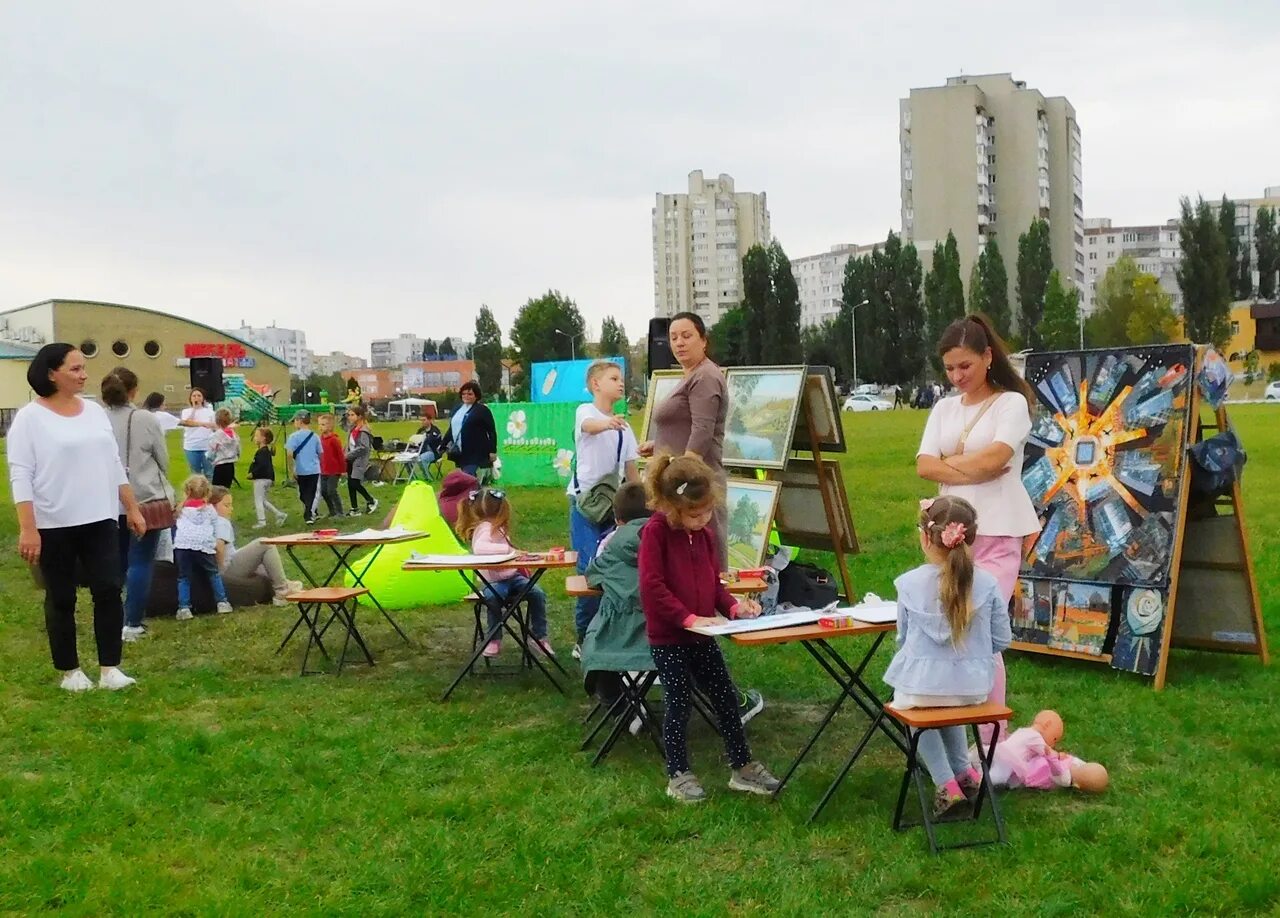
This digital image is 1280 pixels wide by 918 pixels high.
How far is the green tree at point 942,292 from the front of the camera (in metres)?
68.1

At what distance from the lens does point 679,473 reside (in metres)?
4.28

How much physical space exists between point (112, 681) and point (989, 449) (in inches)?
193

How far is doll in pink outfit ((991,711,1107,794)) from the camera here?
14.6ft

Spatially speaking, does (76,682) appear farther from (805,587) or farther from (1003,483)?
(1003,483)

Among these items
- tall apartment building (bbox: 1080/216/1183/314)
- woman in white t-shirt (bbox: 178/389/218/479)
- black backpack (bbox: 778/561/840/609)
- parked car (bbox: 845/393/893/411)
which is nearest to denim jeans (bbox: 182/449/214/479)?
woman in white t-shirt (bbox: 178/389/218/479)

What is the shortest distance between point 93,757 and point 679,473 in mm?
3047

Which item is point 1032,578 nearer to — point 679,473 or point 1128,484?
point 1128,484

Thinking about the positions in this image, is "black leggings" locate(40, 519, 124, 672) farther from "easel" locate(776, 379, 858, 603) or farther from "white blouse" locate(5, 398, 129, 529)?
"easel" locate(776, 379, 858, 603)

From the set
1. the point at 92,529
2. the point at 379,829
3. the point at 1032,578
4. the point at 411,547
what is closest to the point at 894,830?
the point at 379,829

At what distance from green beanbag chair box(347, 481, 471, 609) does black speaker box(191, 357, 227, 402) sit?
523 inches

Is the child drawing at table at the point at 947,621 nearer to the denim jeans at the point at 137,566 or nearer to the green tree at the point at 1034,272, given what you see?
the denim jeans at the point at 137,566

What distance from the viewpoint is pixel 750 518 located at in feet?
28.0

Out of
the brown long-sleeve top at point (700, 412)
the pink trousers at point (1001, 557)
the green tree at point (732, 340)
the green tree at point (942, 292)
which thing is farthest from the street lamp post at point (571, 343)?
the pink trousers at point (1001, 557)

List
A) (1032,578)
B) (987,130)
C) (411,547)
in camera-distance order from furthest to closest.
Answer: (987,130) < (411,547) < (1032,578)
